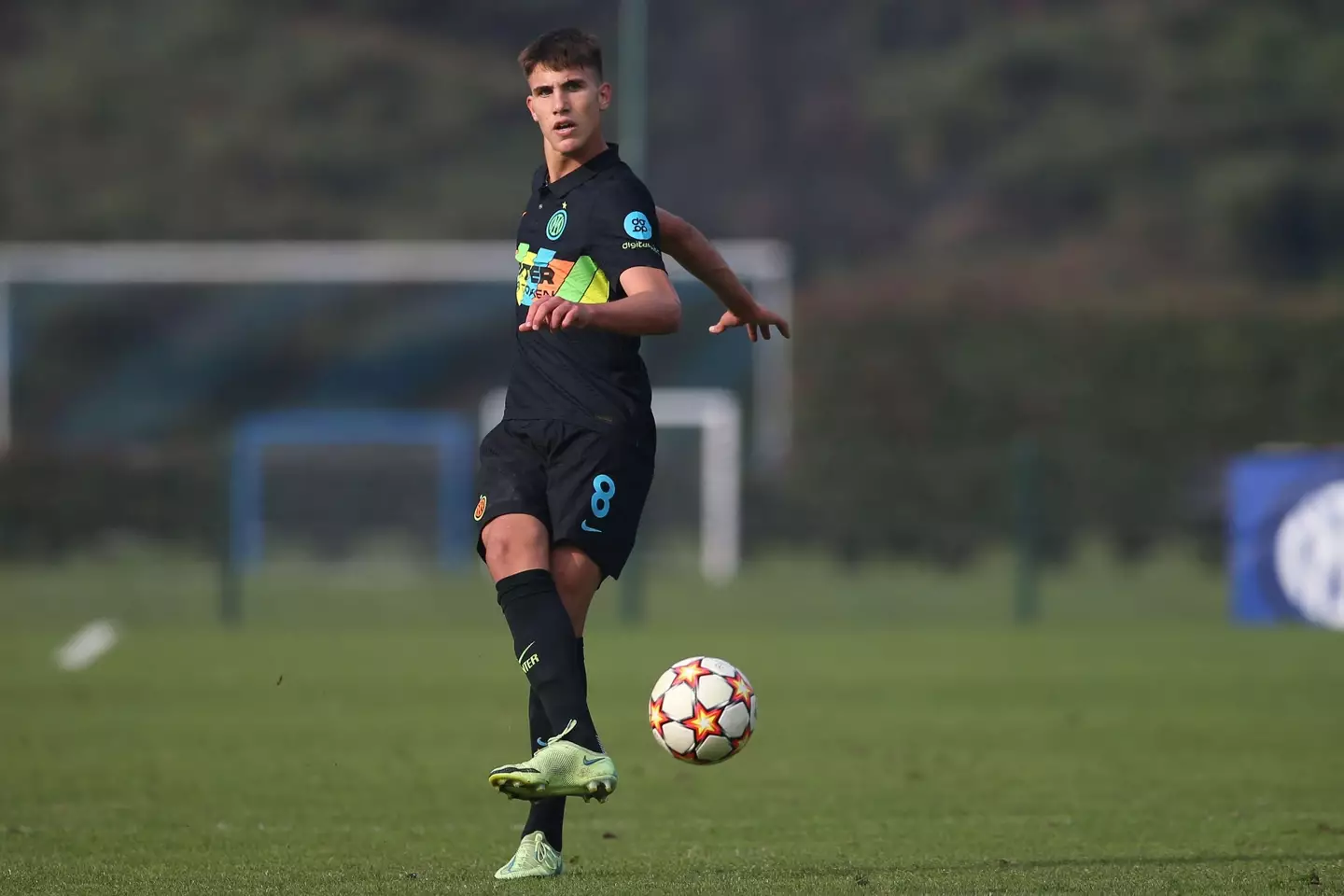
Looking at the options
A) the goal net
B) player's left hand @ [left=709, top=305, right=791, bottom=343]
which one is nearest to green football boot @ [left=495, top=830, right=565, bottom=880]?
player's left hand @ [left=709, top=305, right=791, bottom=343]

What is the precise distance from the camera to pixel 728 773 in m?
9.98

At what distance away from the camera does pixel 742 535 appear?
74.3ft

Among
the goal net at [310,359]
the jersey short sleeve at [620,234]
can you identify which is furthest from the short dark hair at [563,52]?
the goal net at [310,359]

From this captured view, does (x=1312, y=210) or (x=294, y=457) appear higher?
(x=1312, y=210)

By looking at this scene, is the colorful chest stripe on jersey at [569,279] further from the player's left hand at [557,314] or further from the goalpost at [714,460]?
the goalpost at [714,460]

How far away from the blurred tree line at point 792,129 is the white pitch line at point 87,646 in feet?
85.0

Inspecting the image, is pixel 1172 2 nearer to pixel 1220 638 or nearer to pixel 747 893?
pixel 1220 638

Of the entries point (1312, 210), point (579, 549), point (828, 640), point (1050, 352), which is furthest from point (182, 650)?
point (1312, 210)

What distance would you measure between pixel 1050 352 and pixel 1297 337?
139 inches

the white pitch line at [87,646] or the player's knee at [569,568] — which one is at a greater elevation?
the player's knee at [569,568]

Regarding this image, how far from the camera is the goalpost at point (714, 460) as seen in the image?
2289 cm

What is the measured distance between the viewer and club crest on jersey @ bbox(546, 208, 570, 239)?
21.2 feet

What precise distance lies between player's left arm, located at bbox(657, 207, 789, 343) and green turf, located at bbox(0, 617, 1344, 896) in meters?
1.72

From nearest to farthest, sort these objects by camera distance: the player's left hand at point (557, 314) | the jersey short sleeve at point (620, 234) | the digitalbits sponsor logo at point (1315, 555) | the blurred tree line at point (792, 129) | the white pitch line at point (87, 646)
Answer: the player's left hand at point (557, 314)
the jersey short sleeve at point (620, 234)
the white pitch line at point (87, 646)
the digitalbits sponsor logo at point (1315, 555)
the blurred tree line at point (792, 129)
